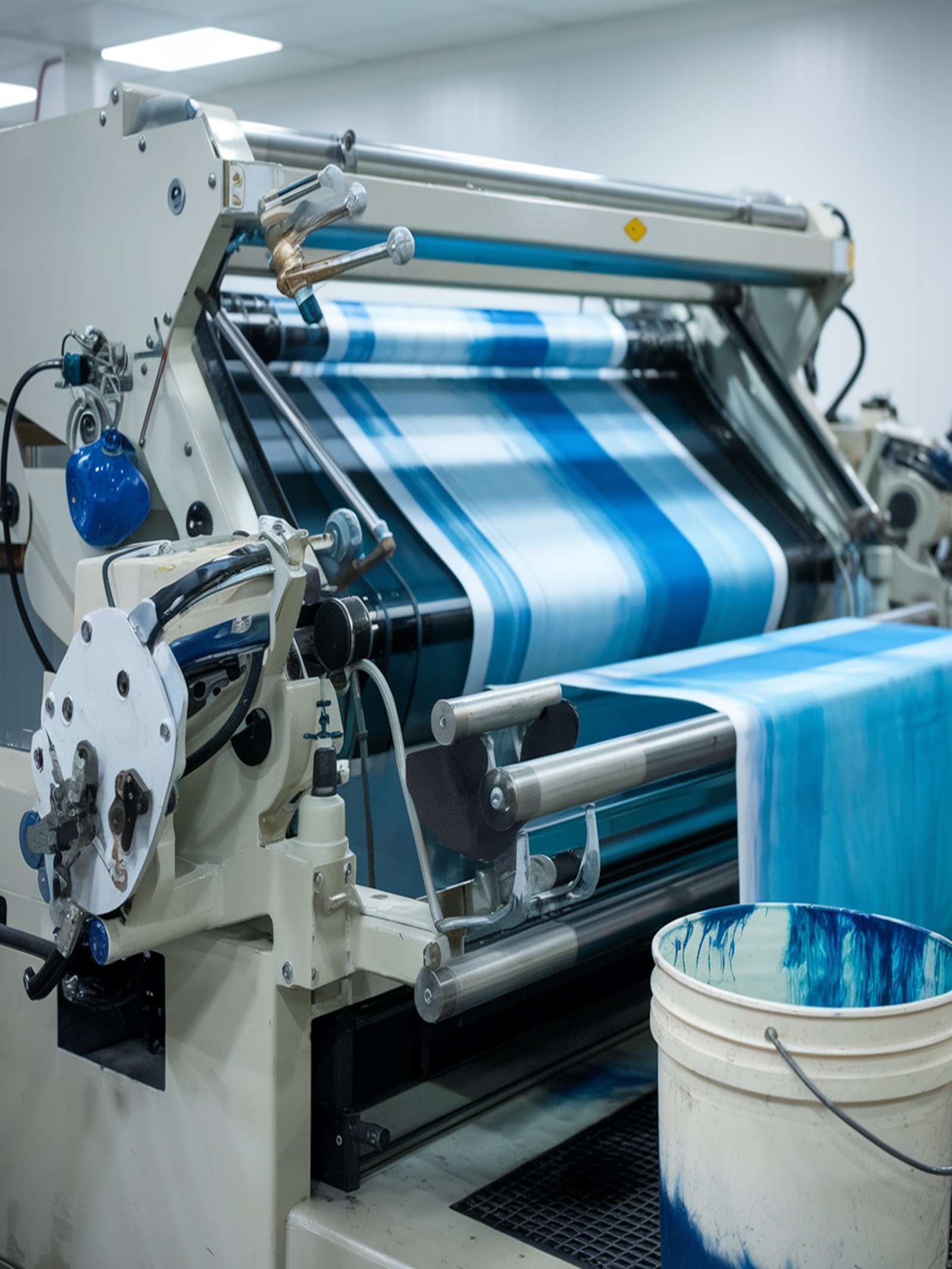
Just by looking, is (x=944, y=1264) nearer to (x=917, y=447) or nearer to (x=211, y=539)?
(x=211, y=539)

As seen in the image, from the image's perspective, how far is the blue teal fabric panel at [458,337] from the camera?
199 centimetres

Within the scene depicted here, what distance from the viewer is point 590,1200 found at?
1.54 meters

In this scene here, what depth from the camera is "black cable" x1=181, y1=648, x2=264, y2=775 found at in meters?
1.36

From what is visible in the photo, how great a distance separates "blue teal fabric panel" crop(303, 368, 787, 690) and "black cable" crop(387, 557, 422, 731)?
0.08 m

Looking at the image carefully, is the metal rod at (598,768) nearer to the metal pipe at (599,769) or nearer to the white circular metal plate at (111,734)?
the metal pipe at (599,769)

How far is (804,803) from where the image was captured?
1601mm

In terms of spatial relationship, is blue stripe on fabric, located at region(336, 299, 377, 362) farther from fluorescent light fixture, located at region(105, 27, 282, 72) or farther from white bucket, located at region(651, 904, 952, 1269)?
fluorescent light fixture, located at region(105, 27, 282, 72)

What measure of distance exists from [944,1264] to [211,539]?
93 centimetres

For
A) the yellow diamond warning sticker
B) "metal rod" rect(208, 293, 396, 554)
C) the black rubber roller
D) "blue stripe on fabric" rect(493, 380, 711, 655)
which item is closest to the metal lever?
"metal rod" rect(208, 293, 396, 554)

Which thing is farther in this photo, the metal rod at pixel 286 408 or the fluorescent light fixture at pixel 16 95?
the fluorescent light fixture at pixel 16 95

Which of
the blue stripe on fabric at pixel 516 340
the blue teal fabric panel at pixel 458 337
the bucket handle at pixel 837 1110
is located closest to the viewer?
the bucket handle at pixel 837 1110

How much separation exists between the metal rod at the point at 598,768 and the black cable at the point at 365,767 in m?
0.29

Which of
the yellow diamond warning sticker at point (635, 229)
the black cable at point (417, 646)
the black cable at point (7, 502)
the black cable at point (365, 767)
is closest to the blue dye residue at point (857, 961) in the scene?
the black cable at point (365, 767)

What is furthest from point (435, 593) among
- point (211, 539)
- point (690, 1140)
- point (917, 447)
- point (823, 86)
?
point (823, 86)
